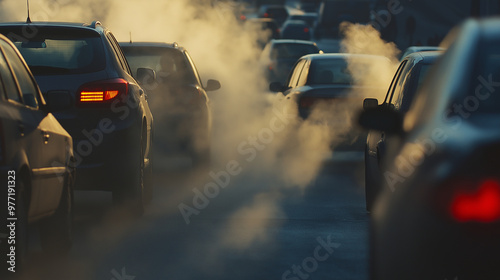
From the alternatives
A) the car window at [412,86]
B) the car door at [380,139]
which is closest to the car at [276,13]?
the car door at [380,139]

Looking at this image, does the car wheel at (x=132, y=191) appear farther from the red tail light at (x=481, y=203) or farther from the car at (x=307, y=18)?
the car at (x=307, y=18)

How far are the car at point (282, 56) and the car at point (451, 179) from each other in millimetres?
25028

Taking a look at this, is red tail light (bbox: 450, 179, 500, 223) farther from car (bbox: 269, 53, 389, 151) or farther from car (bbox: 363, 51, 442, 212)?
car (bbox: 269, 53, 389, 151)

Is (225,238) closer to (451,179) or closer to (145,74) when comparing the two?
(145,74)

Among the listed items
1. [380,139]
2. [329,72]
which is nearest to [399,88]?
[380,139]

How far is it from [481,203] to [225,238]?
5376mm

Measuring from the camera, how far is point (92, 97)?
935 cm

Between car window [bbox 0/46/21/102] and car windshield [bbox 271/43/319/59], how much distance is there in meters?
23.7

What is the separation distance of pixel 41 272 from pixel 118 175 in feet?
7.14

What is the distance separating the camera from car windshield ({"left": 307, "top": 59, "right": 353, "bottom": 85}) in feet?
50.7

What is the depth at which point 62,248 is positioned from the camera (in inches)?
316

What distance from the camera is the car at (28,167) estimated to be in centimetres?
610

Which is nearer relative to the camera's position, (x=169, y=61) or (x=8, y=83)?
(x=8, y=83)

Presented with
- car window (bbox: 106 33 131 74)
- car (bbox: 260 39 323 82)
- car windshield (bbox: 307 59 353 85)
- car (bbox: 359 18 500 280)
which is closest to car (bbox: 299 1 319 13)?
car (bbox: 260 39 323 82)
